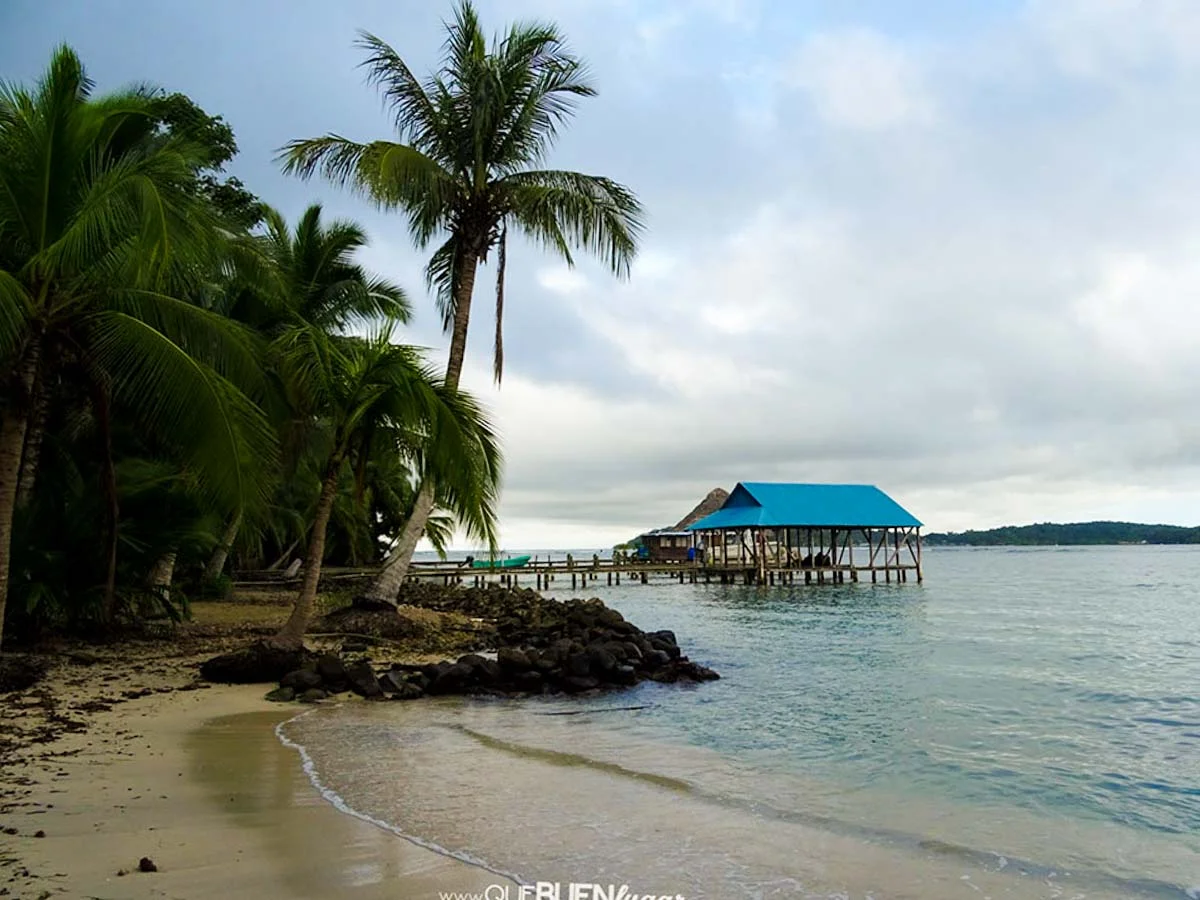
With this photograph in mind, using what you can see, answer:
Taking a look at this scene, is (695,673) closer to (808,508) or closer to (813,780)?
(813,780)

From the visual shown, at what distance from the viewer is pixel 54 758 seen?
6.46 m

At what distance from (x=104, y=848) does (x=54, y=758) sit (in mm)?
2394

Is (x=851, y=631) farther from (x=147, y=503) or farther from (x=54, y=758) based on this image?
(x=54, y=758)

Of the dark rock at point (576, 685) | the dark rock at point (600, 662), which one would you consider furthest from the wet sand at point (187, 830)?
the dark rock at point (600, 662)

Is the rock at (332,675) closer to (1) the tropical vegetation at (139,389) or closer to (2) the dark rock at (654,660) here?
(1) the tropical vegetation at (139,389)

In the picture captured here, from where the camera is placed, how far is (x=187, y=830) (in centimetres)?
496

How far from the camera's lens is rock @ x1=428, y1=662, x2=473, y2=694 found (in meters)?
11.5

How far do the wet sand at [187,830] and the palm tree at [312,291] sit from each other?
12339mm

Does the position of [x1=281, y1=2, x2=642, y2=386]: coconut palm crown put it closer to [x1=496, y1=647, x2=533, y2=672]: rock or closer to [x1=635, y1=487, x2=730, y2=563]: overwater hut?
[x1=496, y1=647, x2=533, y2=672]: rock

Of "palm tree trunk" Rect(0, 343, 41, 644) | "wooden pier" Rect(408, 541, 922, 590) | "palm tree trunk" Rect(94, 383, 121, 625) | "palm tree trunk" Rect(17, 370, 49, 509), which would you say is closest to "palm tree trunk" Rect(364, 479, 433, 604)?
"palm tree trunk" Rect(94, 383, 121, 625)

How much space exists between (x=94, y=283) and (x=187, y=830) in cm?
626

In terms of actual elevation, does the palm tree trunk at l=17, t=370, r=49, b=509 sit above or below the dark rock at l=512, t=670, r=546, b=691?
above

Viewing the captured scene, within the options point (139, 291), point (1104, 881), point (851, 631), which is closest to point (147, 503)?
point (139, 291)

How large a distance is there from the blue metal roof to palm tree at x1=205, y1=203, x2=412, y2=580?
24.4 metres
